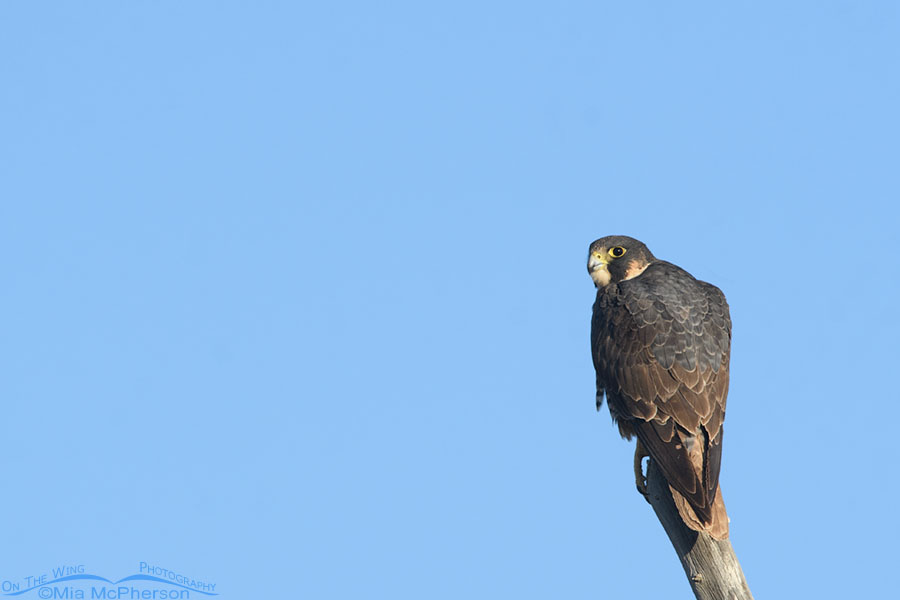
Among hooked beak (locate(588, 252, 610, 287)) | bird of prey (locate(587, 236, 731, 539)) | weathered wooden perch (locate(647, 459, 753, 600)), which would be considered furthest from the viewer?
hooked beak (locate(588, 252, 610, 287))

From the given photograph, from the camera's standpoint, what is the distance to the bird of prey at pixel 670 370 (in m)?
7.33

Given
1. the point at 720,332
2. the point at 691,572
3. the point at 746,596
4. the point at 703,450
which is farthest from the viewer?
the point at 720,332

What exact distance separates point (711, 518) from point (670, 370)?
6.02 ft

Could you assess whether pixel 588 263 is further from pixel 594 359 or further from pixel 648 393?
pixel 648 393

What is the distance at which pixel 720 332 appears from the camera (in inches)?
339

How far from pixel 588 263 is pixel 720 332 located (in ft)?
6.43

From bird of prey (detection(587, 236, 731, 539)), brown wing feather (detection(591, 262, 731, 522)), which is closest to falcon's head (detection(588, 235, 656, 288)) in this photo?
bird of prey (detection(587, 236, 731, 539))

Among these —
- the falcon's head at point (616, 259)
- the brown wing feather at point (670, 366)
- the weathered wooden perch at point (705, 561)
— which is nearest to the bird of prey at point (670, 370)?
the brown wing feather at point (670, 366)

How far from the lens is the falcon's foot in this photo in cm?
770

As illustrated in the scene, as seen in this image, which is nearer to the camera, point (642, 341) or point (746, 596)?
point (746, 596)

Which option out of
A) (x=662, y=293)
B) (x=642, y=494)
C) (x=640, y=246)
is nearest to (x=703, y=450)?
(x=642, y=494)

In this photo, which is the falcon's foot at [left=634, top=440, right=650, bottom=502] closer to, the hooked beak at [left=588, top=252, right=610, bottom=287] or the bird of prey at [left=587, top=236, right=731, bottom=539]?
the bird of prey at [left=587, top=236, right=731, bottom=539]

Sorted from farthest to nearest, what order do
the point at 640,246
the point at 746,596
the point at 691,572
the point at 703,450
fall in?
the point at 640,246
the point at 703,450
the point at 691,572
the point at 746,596

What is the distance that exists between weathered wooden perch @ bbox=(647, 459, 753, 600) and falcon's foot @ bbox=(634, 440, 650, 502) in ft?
2.21
